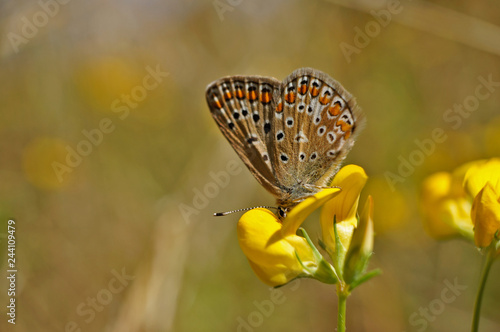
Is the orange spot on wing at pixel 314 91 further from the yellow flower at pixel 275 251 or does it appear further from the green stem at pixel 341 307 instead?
the green stem at pixel 341 307

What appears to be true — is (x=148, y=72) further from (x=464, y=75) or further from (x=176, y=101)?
(x=464, y=75)

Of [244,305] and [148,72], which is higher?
[148,72]

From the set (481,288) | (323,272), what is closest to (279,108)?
(323,272)

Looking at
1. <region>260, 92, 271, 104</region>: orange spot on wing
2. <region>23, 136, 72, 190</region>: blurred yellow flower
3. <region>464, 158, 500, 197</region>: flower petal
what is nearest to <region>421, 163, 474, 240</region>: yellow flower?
<region>464, 158, 500, 197</region>: flower petal

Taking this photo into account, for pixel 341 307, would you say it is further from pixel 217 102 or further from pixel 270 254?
pixel 217 102

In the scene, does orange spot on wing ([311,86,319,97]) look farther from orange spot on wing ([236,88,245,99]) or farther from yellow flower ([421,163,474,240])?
yellow flower ([421,163,474,240])

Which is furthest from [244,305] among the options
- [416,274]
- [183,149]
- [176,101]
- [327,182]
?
[176,101]

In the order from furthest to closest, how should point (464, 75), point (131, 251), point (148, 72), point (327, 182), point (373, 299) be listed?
point (148, 72) < point (464, 75) < point (131, 251) < point (373, 299) < point (327, 182)
